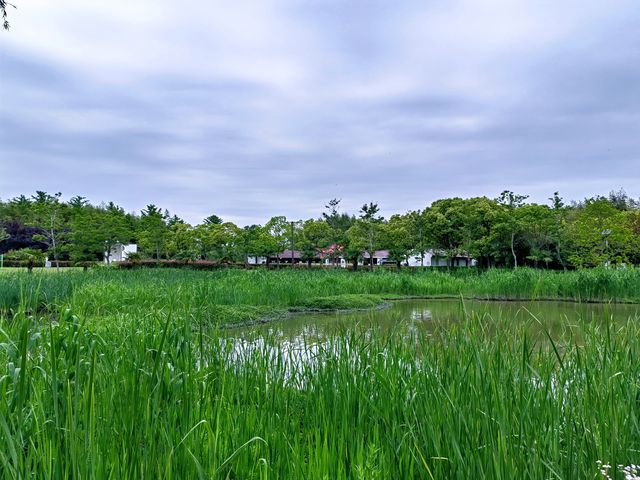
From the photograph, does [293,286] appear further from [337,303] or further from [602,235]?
[602,235]

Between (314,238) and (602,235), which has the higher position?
(314,238)

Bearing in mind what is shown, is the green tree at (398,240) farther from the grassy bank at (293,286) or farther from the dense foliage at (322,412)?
the dense foliage at (322,412)

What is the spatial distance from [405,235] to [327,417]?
87.4 feet

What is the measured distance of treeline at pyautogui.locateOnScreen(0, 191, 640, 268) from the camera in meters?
20.1

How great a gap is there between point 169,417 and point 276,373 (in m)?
0.95

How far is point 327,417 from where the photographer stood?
212 cm

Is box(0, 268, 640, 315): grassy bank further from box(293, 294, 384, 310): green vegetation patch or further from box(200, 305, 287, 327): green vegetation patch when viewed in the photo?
box(200, 305, 287, 327): green vegetation patch

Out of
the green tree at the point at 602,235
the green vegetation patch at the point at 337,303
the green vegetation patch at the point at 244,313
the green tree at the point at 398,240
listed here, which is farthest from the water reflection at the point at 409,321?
the green tree at the point at 398,240

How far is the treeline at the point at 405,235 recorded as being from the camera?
20141mm

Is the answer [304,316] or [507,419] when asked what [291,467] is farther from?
[304,316]

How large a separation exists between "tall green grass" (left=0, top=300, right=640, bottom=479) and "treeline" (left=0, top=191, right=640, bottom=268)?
18660mm

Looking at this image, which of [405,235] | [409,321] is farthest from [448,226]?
[409,321]

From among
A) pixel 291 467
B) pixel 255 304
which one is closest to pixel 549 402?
pixel 291 467

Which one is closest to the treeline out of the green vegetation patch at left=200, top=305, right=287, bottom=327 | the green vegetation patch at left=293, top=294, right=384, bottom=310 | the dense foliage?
the green vegetation patch at left=293, top=294, right=384, bottom=310
